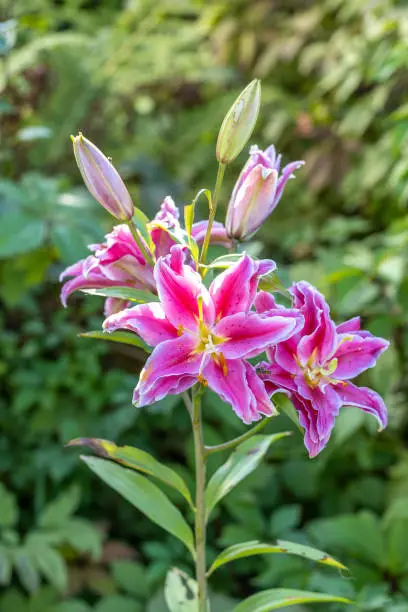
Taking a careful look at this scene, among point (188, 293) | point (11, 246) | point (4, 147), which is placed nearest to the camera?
point (188, 293)

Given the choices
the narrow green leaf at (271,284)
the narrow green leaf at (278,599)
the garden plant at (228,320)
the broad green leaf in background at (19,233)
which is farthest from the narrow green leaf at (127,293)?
the broad green leaf in background at (19,233)

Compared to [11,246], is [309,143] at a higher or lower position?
lower

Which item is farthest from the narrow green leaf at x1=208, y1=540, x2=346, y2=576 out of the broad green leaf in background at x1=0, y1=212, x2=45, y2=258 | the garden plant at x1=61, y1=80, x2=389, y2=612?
the broad green leaf in background at x1=0, y1=212, x2=45, y2=258

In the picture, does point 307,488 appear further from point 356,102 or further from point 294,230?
point 356,102

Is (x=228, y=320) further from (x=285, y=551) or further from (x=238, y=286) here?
(x=285, y=551)

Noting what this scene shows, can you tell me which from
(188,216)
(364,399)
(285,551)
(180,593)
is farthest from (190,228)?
(180,593)

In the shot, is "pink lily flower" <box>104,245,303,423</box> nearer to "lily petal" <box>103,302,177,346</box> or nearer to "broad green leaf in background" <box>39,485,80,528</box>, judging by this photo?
"lily petal" <box>103,302,177,346</box>

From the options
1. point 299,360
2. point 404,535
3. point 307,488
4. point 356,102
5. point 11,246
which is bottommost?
point 307,488

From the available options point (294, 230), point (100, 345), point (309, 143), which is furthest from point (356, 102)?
Answer: point (100, 345)
